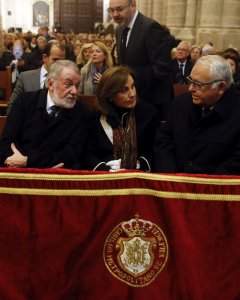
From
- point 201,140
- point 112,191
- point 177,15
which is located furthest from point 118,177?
point 177,15

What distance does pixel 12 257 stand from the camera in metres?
2.16

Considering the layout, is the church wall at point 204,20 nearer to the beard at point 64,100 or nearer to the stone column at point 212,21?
the stone column at point 212,21

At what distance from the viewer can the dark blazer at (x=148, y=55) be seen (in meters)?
4.10

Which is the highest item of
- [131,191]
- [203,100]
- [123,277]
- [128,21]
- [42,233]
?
[128,21]

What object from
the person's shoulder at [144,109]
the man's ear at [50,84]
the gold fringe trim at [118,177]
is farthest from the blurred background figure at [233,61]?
the gold fringe trim at [118,177]

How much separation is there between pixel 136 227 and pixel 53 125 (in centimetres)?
153

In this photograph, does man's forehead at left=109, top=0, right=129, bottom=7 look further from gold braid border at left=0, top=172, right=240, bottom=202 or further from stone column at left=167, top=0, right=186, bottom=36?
stone column at left=167, top=0, right=186, bottom=36

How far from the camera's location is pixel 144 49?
13.9 feet

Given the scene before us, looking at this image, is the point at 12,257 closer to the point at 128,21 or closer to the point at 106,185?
the point at 106,185

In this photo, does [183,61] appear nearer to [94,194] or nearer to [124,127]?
[124,127]

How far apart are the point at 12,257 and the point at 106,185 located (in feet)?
1.82

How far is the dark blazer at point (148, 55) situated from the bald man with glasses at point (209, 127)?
2.87 ft

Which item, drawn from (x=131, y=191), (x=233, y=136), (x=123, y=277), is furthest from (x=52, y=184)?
(x=233, y=136)

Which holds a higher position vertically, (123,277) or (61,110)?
(61,110)
